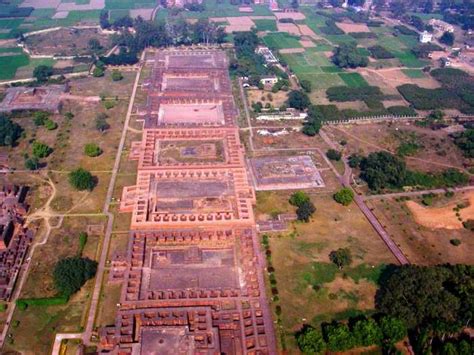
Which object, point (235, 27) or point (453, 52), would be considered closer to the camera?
point (453, 52)

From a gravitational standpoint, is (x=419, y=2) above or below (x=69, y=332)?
above

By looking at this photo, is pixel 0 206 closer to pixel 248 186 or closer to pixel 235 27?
pixel 248 186

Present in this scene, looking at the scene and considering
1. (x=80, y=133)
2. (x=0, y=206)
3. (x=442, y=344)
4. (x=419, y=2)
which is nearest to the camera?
(x=442, y=344)

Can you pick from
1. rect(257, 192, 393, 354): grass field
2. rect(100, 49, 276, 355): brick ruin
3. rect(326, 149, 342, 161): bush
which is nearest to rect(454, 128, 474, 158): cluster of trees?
Answer: rect(326, 149, 342, 161): bush

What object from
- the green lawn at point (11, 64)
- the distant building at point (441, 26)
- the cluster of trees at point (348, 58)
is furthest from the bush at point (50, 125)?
the distant building at point (441, 26)

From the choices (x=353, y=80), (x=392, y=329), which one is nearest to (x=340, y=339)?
(x=392, y=329)

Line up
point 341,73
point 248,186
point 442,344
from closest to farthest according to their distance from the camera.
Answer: point 442,344 < point 248,186 < point 341,73

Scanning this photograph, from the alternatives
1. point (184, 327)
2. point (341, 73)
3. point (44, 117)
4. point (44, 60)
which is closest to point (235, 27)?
point (341, 73)
